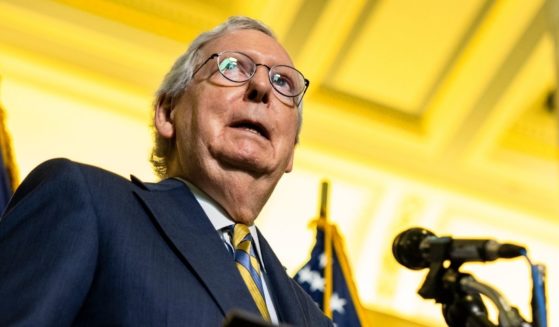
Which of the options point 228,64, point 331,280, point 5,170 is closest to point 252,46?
point 228,64

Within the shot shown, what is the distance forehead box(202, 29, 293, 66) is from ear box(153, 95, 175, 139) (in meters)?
0.17

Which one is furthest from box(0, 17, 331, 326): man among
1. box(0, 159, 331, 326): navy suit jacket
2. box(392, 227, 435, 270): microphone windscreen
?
box(392, 227, 435, 270): microphone windscreen

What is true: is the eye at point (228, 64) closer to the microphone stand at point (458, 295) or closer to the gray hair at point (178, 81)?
the gray hair at point (178, 81)

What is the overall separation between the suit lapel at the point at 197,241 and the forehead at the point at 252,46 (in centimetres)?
52

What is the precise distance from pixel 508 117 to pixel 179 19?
2846 millimetres

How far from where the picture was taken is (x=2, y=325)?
138 cm

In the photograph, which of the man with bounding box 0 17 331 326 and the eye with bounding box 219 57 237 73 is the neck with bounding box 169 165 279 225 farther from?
the eye with bounding box 219 57 237 73

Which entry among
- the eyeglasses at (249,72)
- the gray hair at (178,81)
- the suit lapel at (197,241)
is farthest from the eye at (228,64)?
the suit lapel at (197,241)

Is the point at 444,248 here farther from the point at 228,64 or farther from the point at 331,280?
the point at 331,280

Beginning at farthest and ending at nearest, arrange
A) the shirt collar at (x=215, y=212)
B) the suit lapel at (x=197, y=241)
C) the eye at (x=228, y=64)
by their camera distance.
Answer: the eye at (x=228, y=64), the shirt collar at (x=215, y=212), the suit lapel at (x=197, y=241)

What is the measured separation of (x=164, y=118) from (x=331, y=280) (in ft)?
6.95

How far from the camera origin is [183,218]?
5.84 ft

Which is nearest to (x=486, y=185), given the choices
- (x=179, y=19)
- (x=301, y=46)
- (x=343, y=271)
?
(x=301, y=46)

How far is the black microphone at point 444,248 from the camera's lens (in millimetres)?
1447
